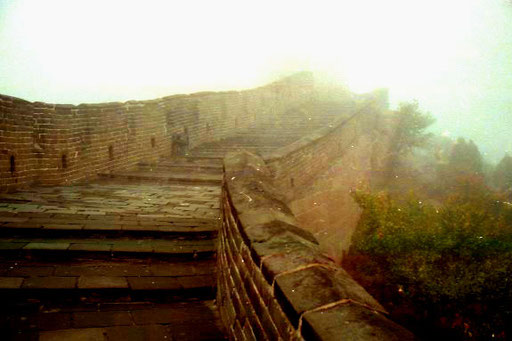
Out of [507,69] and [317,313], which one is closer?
[317,313]

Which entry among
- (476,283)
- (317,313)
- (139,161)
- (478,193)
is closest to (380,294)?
(476,283)

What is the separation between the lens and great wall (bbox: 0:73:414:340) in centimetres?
192

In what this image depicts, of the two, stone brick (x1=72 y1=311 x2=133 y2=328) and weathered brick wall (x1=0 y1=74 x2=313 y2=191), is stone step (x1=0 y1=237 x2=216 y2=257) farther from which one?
weathered brick wall (x1=0 y1=74 x2=313 y2=191)

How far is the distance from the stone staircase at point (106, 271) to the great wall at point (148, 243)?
0.01 m

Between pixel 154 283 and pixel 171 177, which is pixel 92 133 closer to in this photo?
pixel 171 177

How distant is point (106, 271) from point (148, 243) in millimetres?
617

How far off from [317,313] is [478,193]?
64.8 ft

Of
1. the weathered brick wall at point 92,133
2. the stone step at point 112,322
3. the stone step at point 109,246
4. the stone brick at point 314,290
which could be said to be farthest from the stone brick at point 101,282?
the weathered brick wall at point 92,133

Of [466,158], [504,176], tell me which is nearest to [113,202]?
[466,158]

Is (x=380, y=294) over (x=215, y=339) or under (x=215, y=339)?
under

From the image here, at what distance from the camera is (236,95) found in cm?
1485

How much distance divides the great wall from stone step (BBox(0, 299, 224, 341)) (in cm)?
1

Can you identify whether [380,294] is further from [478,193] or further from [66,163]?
[478,193]

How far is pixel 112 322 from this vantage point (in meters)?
3.10
